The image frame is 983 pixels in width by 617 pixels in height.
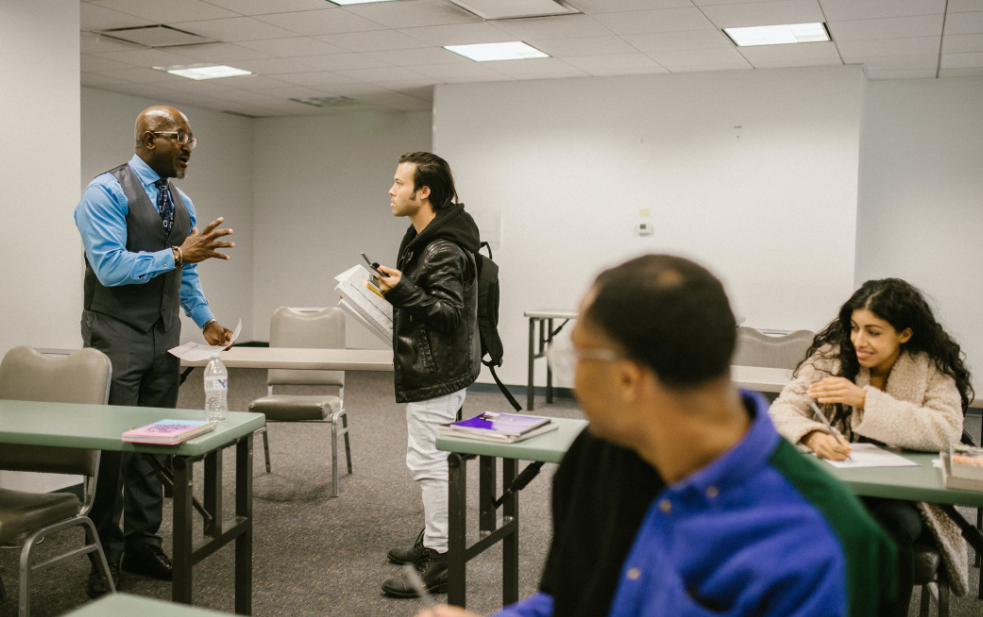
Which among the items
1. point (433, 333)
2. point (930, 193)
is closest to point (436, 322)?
point (433, 333)

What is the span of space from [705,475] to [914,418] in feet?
5.53

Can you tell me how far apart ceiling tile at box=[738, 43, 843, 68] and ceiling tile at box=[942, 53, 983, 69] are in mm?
716

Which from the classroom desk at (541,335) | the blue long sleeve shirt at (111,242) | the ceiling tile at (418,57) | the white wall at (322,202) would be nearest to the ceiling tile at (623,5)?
the ceiling tile at (418,57)

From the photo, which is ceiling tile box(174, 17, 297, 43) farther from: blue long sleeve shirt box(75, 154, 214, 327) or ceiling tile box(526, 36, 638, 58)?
blue long sleeve shirt box(75, 154, 214, 327)

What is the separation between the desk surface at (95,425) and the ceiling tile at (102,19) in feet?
10.5

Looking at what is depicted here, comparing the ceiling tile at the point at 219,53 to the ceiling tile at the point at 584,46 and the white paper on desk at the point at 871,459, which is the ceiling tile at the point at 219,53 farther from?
the white paper on desk at the point at 871,459

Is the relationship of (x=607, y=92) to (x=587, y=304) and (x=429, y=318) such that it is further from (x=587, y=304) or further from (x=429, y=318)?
(x=587, y=304)

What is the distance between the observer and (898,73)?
6441mm

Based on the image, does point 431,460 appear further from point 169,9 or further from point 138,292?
point 169,9

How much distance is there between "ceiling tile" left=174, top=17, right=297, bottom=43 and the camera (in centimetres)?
521

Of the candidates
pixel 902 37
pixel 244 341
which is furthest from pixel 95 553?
pixel 244 341

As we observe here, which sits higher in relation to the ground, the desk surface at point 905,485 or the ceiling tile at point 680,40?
the ceiling tile at point 680,40

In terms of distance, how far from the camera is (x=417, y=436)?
291 centimetres

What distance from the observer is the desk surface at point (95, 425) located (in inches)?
89.8
